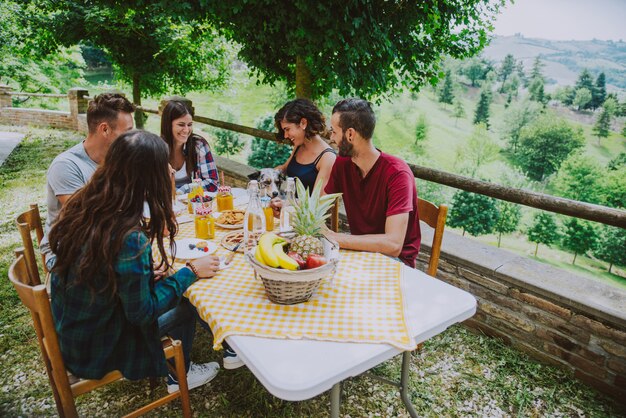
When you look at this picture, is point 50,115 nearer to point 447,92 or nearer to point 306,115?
point 306,115

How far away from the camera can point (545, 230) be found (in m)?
41.2

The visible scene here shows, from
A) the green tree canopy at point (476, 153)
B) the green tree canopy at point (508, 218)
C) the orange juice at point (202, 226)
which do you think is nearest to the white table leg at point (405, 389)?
the orange juice at point (202, 226)

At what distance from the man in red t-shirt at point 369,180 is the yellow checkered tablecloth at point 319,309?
0.50 metres

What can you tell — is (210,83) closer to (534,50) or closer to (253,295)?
(253,295)

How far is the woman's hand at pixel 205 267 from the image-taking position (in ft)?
5.22

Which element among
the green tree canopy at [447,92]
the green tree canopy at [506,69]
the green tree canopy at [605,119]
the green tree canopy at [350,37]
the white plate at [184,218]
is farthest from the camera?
the green tree canopy at [506,69]

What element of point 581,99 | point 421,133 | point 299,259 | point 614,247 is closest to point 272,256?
point 299,259

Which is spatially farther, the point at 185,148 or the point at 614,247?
the point at 614,247

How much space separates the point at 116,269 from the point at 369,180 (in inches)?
57.9

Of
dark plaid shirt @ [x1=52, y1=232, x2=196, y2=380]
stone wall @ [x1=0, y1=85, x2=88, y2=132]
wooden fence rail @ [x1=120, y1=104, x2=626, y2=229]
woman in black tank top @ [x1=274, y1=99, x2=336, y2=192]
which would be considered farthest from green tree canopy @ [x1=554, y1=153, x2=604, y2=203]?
dark plaid shirt @ [x1=52, y1=232, x2=196, y2=380]

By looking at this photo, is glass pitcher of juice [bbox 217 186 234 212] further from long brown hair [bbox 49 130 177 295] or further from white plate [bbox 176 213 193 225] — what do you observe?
long brown hair [bbox 49 130 177 295]

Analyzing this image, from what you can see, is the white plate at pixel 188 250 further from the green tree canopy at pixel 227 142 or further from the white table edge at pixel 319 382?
the green tree canopy at pixel 227 142

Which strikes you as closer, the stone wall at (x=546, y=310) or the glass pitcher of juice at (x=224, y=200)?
the stone wall at (x=546, y=310)

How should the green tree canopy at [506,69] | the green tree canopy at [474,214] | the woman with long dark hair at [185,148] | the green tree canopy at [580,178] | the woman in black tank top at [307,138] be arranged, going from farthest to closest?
1. the green tree canopy at [506,69]
2. the green tree canopy at [580,178]
3. the green tree canopy at [474,214]
4. the woman with long dark hair at [185,148]
5. the woman in black tank top at [307,138]
